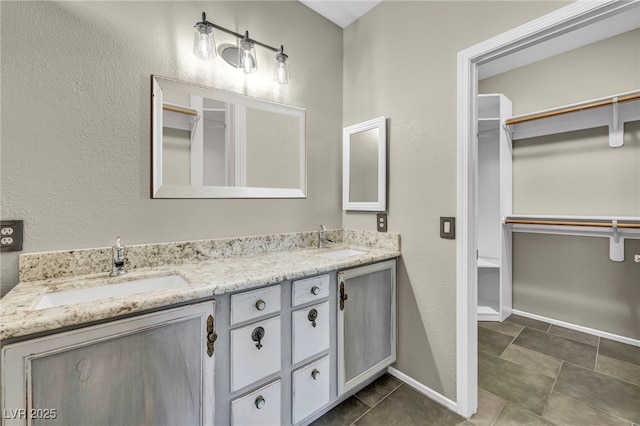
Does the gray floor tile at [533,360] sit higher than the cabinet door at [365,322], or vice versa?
the cabinet door at [365,322]

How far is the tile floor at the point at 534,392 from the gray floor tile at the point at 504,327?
0.60 ft

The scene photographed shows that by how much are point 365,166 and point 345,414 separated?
1631 millimetres

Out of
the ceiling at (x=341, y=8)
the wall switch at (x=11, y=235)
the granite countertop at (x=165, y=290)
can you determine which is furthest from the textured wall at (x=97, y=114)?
the ceiling at (x=341, y=8)

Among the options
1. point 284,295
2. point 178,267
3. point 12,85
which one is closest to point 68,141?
point 12,85

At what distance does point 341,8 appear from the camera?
209 cm

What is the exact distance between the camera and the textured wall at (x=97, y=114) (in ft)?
3.81

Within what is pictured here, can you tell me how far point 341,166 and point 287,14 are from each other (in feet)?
3.82

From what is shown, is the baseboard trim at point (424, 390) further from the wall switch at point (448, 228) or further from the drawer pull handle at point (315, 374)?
the wall switch at point (448, 228)

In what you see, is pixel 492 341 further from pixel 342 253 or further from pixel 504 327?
pixel 342 253

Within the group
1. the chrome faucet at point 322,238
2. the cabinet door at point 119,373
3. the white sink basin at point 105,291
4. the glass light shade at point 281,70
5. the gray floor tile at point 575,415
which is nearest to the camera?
the cabinet door at point 119,373

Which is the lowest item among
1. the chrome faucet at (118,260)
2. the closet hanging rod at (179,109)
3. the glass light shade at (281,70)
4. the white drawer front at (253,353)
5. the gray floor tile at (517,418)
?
the gray floor tile at (517,418)

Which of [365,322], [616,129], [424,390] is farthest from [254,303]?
[616,129]

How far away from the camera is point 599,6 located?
3.78ft

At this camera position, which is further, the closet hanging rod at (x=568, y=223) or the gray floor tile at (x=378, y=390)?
the closet hanging rod at (x=568, y=223)
